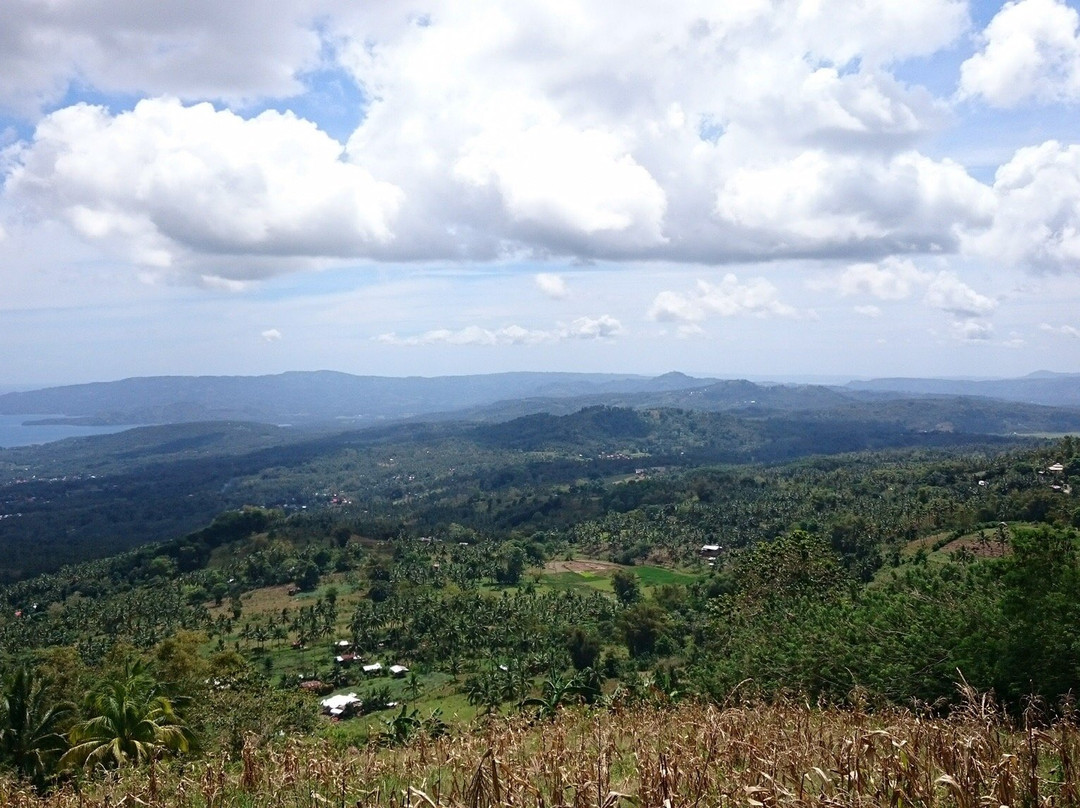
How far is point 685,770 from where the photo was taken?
7211 millimetres

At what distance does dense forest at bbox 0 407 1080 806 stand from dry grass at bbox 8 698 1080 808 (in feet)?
0.39

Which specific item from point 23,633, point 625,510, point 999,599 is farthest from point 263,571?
point 999,599

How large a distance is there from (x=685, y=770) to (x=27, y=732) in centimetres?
2414

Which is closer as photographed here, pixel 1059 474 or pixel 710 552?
pixel 1059 474

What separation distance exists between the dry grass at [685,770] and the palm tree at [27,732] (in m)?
13.7

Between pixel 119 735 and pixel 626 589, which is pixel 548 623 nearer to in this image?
pixel 626 589

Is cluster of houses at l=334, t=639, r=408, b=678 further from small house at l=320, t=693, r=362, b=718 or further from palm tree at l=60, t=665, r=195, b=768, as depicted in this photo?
palm tree at l=60, t=665, r=195, b=768

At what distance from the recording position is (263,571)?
3652 inches

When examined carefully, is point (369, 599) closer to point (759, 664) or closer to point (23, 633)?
point (23, 633)

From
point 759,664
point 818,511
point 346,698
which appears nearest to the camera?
point 759,664

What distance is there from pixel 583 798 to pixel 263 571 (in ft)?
316

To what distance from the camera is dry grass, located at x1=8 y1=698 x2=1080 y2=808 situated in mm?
5777

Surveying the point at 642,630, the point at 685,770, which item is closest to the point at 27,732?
the point at 685,770

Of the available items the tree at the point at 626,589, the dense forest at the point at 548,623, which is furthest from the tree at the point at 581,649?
the tree at the point at 626,589
